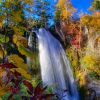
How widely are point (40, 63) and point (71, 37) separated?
4432 mm

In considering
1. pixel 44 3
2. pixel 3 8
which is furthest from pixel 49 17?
pixel 3 8

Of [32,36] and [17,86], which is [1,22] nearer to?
[17,86]

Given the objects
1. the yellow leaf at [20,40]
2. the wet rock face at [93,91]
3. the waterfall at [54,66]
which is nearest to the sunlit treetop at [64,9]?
the waterfall at [54,66]

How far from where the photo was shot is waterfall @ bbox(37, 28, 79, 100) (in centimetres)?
1139

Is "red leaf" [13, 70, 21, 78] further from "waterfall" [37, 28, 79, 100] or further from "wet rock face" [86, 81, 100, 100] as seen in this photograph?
"waterfall" [37, 28, 79, 100]

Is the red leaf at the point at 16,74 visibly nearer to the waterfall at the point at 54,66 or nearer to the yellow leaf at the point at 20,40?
the yellow leaf at the point at 20,40

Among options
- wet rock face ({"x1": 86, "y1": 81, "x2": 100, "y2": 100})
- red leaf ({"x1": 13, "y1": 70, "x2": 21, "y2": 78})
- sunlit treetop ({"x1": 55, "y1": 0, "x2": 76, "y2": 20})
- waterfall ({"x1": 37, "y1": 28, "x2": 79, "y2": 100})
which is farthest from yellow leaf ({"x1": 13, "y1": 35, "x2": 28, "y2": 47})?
sunlit treetop ({"x1": 55, "y1": 0, "x2": 76, "y2": 20})

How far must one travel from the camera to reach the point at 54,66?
39.5 ft

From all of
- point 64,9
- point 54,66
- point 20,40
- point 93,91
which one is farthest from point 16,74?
point 64,9

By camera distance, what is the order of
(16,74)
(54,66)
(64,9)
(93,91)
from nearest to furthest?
(16,74) < (93,91) < (54,66) < (64,9)

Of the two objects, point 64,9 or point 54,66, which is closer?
point 54,66

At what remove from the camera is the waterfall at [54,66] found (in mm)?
11391

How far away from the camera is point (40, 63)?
1192 cm

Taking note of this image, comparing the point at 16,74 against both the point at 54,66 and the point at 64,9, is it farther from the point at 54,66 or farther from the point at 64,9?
the point at 64,9
